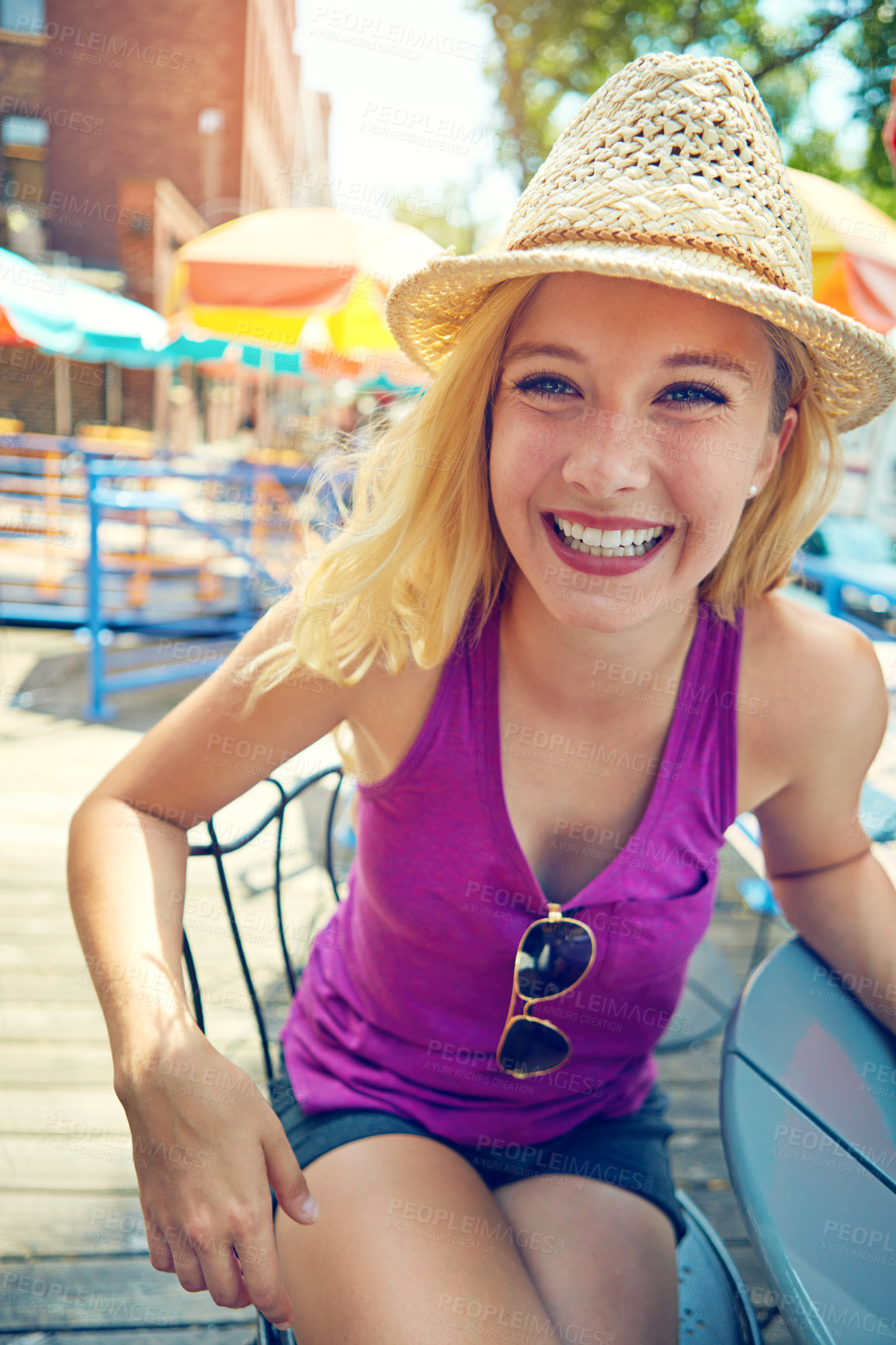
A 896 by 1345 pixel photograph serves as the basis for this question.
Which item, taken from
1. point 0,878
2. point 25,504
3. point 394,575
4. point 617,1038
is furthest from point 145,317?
point 617,1038

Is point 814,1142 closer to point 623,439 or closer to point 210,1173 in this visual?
point 210,1173

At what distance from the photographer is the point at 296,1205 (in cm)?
99

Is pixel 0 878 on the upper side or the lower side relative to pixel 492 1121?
lower

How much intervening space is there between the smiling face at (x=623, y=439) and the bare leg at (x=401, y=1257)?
0.82 metres

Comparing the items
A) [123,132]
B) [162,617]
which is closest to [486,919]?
[162,617]

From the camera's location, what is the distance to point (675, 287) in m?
1.01

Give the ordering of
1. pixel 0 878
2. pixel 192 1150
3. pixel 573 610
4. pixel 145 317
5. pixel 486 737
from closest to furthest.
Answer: pixel 192 1150, pixel 573 610, pixel 486 737, pixel 0 878, pixel 145 317

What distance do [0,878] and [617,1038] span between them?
2715 millimetres

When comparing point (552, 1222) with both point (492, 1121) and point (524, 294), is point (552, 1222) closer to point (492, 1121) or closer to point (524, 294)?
point (492, 1121)

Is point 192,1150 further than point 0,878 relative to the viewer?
No

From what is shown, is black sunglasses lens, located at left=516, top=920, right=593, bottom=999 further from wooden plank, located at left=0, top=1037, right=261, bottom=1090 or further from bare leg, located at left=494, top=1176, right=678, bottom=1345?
wooden plank, located at left=0, top=1037, right=261, bottom=1090

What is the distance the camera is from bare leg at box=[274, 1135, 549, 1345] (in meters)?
0.98

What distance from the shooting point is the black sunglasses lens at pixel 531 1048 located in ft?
4.23

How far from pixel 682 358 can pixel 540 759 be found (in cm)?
65
